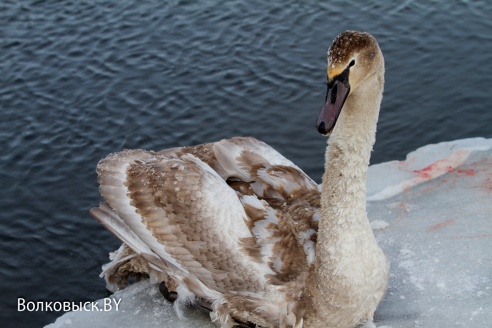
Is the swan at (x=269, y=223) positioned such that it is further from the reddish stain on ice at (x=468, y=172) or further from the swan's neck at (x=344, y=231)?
the reddish stain on ice at (x=468, y=172)

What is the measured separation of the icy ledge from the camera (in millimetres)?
6145

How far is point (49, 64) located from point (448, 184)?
22.2 feet

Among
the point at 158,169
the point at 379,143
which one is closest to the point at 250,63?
the point at 379,143

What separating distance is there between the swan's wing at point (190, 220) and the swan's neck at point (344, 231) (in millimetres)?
478

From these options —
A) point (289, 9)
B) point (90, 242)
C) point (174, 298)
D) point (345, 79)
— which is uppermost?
point (345, 79)

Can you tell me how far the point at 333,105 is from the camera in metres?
5.02

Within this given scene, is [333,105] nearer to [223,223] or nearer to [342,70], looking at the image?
[342,70]

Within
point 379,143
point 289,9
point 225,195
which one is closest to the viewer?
point 225,195

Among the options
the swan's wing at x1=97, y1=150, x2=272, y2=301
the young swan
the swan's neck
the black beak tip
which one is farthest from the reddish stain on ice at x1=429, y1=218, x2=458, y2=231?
the black beak tip

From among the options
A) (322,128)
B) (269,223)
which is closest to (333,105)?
(322,128)

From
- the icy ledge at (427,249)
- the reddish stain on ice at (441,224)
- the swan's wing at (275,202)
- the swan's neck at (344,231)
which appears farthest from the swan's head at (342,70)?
the reddish stain on ice at (441,224)

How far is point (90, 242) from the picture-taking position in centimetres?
873

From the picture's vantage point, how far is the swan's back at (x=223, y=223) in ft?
19.4

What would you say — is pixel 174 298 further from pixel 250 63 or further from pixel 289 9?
pixel 289 9
